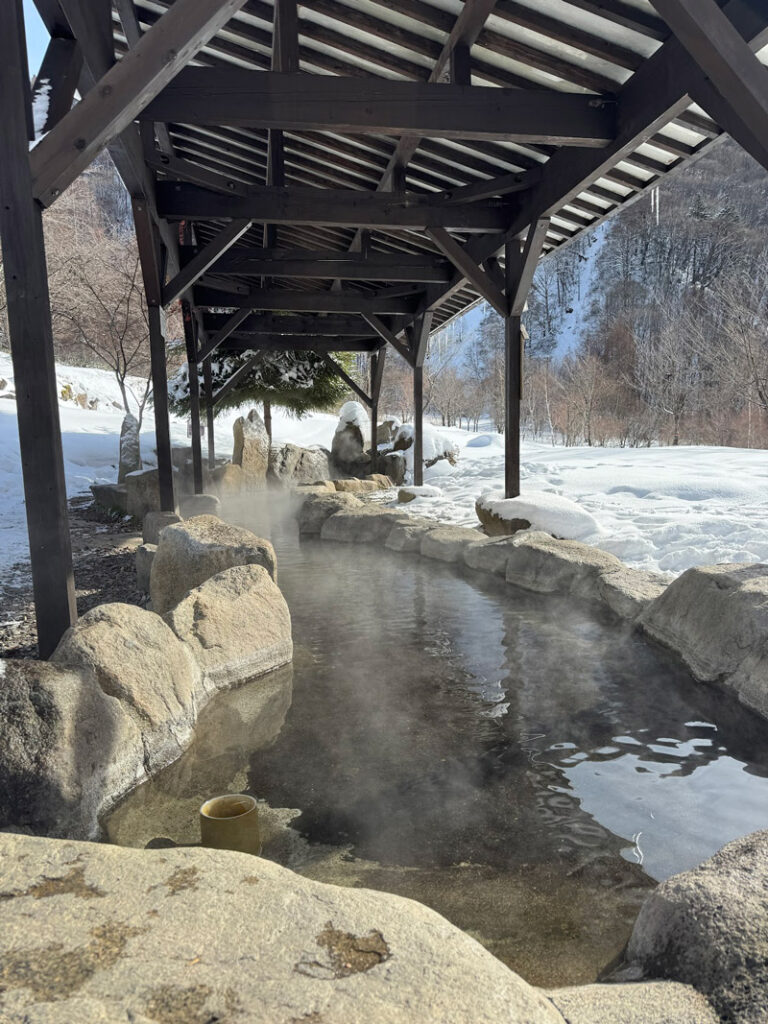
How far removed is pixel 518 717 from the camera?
127 inches

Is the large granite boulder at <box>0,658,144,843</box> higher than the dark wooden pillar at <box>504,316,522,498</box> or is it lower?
lower

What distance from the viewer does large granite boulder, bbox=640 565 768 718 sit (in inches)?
133

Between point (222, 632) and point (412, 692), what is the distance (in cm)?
109

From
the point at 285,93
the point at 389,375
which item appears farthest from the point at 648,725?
the point at 389,375

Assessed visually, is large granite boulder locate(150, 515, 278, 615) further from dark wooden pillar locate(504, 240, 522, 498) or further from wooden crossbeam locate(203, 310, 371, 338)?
wooden crossbeam locate(203, 310, 371, 338)

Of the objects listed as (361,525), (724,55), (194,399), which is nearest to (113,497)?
(194,399)

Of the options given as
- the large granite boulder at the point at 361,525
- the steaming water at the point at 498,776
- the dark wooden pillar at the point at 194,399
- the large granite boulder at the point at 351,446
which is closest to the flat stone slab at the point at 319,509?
the large granite boulder at the point at 361,525

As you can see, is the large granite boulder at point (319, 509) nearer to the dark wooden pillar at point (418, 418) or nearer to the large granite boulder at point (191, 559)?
the dark wooden pillar at point (418, 418)

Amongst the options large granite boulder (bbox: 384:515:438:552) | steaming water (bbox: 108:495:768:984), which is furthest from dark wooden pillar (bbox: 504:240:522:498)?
steaming water (bbox: 108:495:768:984)

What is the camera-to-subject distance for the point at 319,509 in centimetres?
901

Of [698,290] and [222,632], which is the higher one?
[698,290]

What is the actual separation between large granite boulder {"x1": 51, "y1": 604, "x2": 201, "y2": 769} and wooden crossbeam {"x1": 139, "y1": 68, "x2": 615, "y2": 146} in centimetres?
297

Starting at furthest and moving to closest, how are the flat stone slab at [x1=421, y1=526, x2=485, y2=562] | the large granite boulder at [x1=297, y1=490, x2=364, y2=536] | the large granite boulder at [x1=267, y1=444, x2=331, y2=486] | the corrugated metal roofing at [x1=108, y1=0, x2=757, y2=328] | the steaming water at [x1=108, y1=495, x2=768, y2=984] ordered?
1. the large granite boulder at [x1=267, y1=444, x2=331, y2=486]
2. the large granite boulder at [x1=297, y1=490, x2=364, y2=536]
3. the flat stone slab at [x1=421, y1=526, x2=485, y2=562]
4. the corrugated metal roofing at [x1=108, y1=0, x2=757, y2=328]
5. the steaming water at [x1=108, y1=495, x2=768, y2=984]

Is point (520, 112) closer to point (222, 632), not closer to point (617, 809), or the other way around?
point (222, 632)
